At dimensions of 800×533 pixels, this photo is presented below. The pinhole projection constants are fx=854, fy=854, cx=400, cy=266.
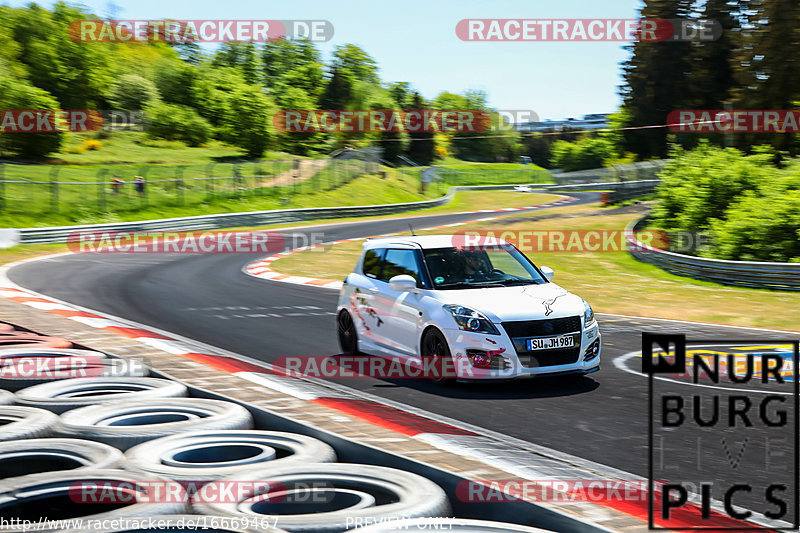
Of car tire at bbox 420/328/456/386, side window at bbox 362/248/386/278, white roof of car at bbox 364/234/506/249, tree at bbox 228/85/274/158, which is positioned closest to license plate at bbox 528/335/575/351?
car tire at bbox 420/328/456/386

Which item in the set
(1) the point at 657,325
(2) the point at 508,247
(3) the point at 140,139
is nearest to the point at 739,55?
(1) the point at 657,325

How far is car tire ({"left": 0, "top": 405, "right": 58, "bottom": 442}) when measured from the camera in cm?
553

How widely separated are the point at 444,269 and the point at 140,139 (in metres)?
71.8

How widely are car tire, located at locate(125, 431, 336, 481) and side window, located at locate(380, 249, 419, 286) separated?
413 cm

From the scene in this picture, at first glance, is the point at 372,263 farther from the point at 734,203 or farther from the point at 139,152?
the point at 139,152

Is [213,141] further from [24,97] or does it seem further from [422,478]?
[422,478]

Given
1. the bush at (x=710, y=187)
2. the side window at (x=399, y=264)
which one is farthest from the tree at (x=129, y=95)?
the side window at (x=399, y=264)

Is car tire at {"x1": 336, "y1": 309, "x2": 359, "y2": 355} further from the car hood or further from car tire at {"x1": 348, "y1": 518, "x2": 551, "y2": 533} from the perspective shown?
car tire at {"x1": 348, "y1": 518, "x2": 551, "y2": 533}

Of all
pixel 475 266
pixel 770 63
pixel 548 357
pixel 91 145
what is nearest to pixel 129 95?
pixel 91 145

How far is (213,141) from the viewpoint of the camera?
83.5m

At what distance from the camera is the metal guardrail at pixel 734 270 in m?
18.3

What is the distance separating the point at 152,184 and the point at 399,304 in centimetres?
4078

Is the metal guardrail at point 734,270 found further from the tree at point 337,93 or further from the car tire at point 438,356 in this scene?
the tree at point 337,93

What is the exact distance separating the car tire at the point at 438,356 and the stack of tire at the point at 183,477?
272cm
